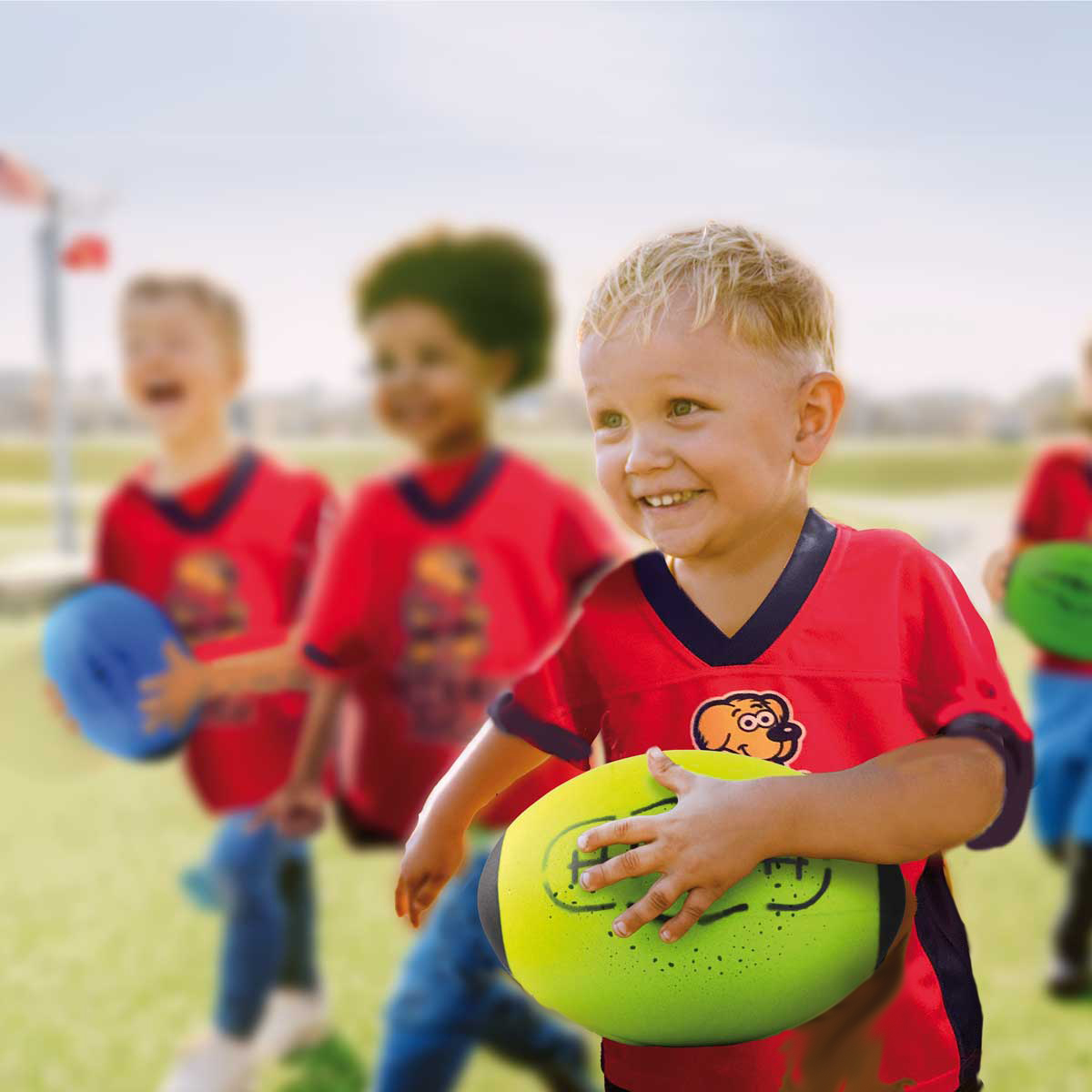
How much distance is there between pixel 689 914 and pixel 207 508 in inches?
74.1

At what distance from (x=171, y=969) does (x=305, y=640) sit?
1.62m

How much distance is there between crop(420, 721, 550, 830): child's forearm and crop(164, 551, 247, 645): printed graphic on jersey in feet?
5.06

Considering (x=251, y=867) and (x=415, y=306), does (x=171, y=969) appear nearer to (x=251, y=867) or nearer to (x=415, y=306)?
(x=251, y=867)

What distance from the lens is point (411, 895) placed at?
107 centimetres

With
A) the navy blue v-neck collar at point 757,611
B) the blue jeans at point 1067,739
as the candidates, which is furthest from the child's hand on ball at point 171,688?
the blue jeans at point 1067,739

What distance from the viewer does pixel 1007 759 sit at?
3.09ft

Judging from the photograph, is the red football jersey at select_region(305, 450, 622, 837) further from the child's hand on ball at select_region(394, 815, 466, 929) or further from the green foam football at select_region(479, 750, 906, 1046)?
the green foam football at select_region(479, 750, 906, 1046)

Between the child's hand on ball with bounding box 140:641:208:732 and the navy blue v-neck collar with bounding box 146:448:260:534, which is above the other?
the navy blue v-neck collar with bounding box 146:448:260:534

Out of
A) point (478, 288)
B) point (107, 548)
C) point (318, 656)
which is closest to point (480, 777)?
point (318, 656)

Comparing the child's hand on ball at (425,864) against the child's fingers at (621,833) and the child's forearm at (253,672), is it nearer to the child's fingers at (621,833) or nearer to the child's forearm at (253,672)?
the child's fingers at (621,833)

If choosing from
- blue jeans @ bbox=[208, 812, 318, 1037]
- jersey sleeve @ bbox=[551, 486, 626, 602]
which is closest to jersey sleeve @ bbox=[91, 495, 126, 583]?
blue jeans @ bbox=[208, 812, 318, 1037]

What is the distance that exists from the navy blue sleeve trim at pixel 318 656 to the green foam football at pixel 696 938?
1210 mm

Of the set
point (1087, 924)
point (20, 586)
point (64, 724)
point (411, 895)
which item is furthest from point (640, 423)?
point (20, 586)

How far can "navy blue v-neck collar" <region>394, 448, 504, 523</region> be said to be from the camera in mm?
2236
